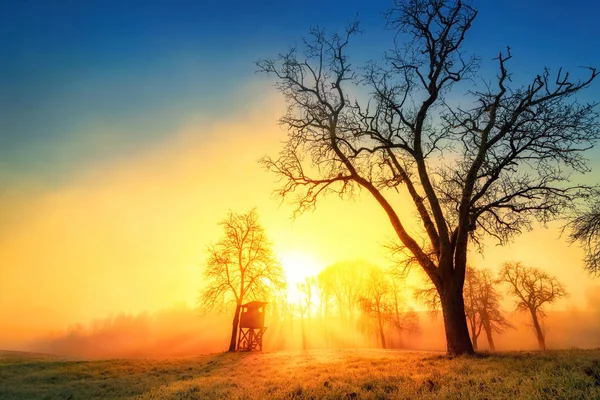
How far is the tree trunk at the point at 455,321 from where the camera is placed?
11.1m

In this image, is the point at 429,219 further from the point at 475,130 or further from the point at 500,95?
the point at 500,95

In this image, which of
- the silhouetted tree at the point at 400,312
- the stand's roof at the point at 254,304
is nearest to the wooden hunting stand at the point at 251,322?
the stand's roof at the point at 254,304

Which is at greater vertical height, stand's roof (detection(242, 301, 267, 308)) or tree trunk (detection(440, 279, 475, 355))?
stand's roof (detection(242, 301, 267, 308))

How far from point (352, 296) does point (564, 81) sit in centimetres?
5711

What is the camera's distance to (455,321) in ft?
37.0

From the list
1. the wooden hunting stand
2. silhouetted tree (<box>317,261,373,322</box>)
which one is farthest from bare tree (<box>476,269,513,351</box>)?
the wooden hunting stand

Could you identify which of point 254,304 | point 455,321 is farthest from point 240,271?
point 455,321

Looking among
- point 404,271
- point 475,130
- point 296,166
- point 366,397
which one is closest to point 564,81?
point 475,130

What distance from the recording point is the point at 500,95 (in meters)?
12.3

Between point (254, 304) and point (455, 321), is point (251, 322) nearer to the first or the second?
point (254, 304)

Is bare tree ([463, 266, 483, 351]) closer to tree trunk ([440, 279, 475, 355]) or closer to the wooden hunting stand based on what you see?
the wooden hunting stand

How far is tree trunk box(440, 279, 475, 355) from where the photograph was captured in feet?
36.3

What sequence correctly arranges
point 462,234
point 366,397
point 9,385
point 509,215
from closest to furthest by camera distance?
point 366,397 < point 462,234 < point 509,215 < point 9,385

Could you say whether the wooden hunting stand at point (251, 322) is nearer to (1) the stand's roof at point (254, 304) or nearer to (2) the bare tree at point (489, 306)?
(1) the stand's roof at point (254, 304)
